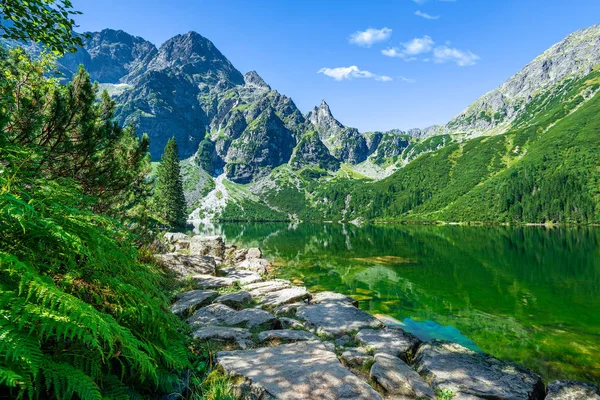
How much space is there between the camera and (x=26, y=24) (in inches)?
306

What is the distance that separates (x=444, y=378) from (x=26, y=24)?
1276 cm

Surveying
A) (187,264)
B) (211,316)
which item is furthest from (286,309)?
(187,264)

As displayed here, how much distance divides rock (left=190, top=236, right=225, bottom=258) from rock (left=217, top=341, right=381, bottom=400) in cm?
2126

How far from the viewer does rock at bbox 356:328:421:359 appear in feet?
25.2

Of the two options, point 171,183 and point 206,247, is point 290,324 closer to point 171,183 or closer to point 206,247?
point 206,247

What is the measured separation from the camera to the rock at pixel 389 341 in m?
7.69

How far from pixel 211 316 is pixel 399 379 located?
18.1 ft

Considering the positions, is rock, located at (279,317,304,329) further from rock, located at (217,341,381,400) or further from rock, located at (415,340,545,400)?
rock, located at (415,340,545,400)

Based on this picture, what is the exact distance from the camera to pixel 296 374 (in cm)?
523

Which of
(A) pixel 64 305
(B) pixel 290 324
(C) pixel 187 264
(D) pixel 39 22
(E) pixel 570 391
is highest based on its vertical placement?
(D) pixel 39 22

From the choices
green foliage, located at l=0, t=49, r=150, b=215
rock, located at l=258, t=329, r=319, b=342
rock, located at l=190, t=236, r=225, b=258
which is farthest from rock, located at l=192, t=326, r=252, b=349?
rock, located at l=190, t=236, r=225, b=258

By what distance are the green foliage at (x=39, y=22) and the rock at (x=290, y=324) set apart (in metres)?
9.94

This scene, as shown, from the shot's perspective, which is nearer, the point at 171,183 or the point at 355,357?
the point at 355,357

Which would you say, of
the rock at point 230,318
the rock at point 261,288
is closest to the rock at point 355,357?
the rock at point 230,318
